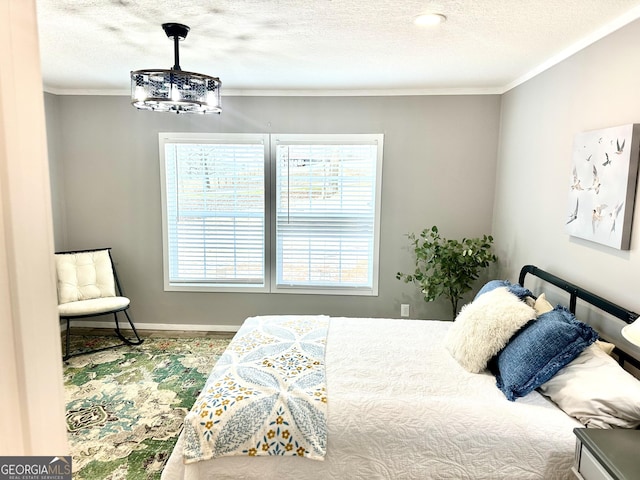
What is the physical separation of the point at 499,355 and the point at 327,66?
2.26 metres

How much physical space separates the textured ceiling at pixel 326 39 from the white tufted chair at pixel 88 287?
5.22 feet

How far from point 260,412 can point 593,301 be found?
1799 mm

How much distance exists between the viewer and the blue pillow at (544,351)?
1937 mm

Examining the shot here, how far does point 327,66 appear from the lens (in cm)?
308

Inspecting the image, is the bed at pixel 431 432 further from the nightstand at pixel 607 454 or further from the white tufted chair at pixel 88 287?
the white tufted chair at pixel 88 287

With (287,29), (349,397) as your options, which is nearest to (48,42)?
(287,29)

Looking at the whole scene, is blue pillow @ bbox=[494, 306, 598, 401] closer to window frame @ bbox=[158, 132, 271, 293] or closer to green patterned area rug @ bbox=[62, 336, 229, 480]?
green patterned area rug @ bbox=[62, 336, 229, 480]

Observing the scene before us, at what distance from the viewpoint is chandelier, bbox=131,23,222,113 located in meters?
2.09

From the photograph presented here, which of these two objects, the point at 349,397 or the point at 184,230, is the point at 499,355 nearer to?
the point at 349,397

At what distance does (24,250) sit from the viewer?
0.52 m

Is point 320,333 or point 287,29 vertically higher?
point 287,29

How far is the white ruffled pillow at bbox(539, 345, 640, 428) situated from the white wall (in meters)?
1.98

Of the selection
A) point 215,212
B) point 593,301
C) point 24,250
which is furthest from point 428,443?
point 215,212

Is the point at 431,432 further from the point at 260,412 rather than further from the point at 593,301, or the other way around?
the point at 593,301
